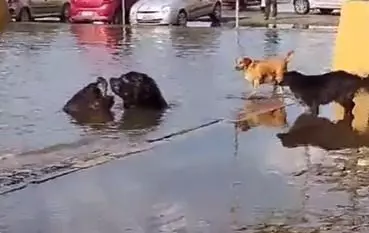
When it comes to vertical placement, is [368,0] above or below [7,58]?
above

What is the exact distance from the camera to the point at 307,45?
2011 centimetres

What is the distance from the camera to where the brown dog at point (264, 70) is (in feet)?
40.5

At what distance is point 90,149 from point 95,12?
21.1 metres

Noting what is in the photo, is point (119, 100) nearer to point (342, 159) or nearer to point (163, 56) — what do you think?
point (342, 159)

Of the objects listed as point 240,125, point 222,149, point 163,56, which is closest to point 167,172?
point 222,149

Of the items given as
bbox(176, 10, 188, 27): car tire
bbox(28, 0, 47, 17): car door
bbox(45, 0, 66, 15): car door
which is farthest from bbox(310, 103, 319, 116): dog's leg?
bbox(45, 0, 66, 15): car door

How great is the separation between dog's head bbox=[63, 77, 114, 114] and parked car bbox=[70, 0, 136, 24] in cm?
1813

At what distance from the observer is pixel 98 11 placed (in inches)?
1194

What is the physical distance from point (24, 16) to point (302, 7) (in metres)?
9.72

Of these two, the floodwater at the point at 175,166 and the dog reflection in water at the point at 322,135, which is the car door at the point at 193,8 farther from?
the dog reflection in water at the point at 322,135

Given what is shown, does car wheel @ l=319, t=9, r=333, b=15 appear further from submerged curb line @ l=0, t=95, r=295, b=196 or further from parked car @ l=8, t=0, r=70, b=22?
submerged curb line @ l=0, t=95, r=295, b=196

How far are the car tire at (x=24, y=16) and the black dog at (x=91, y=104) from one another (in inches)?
743

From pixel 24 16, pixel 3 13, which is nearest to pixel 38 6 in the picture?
pixel 24 16

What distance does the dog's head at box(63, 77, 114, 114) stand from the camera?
12.0 metres
